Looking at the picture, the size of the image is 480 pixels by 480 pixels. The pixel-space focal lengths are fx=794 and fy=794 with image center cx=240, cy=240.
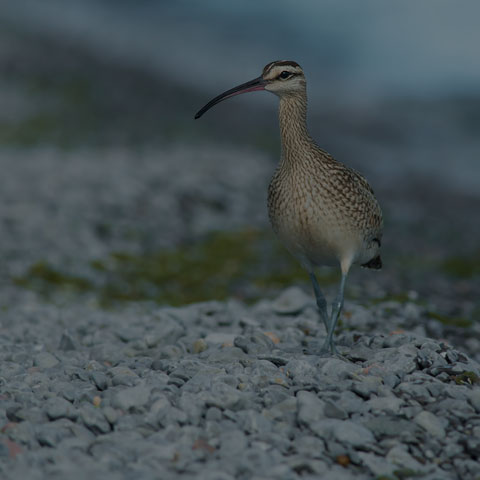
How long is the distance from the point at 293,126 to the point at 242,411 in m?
3.06

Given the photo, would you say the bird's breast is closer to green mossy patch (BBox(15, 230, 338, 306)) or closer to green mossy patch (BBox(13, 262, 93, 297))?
green mossy patch (BBox(15, 230, 338, 306))

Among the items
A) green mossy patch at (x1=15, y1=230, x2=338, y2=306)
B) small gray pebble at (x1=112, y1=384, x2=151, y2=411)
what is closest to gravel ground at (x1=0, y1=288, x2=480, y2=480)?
small gray pebble at (x1=112, y1=384, x2=151, y2=411)

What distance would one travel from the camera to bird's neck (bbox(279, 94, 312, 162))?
7691mm

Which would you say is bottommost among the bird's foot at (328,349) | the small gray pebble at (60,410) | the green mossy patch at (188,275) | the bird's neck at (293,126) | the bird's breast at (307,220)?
the green mossy patch at (188,275)

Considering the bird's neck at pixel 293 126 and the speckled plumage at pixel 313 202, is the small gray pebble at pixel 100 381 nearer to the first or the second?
the speckled plumage at pixel 313 202

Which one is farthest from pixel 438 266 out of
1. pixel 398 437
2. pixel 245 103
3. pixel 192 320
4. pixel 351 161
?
pixel 245 103

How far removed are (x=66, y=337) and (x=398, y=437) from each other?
14.0ft

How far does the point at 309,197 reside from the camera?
7.46 meters

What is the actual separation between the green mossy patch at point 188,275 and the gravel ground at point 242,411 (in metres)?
→ 4.25

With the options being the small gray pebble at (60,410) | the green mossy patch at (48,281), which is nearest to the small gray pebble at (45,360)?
the small gray pebble at (60,410)

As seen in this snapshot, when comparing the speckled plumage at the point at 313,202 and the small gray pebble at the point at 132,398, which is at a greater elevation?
the speckled plumage at the point at 313,202

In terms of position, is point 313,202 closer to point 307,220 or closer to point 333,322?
point 307,220

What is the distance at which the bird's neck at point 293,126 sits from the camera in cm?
769

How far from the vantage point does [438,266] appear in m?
14.5
